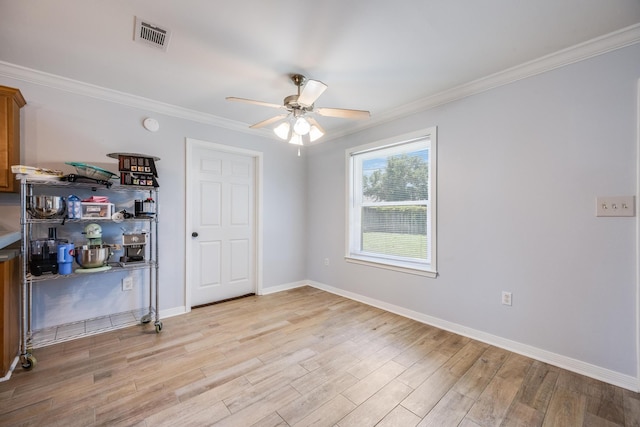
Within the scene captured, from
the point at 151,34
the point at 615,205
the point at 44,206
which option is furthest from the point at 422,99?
the point at 44,206

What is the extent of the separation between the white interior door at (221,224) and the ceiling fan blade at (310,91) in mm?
1799

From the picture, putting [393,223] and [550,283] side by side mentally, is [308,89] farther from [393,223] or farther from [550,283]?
[550,283]

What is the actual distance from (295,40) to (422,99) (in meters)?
1.60

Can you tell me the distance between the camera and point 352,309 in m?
3.30

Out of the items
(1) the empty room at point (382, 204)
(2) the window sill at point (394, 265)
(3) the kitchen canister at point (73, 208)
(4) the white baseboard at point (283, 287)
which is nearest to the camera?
(1) the empty room at point (382, 204)

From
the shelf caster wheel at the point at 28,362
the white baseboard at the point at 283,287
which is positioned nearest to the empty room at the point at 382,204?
the shelf caster wheel at the point at 28,362

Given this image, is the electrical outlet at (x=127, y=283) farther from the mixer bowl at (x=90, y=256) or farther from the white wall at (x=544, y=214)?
the white wall at (x=544, y=214)

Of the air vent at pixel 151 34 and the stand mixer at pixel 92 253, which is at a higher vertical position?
the air vent at pixel 151 34

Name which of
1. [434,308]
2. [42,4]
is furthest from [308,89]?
[434,308]

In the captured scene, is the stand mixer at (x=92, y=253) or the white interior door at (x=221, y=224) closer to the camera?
the stand mixer at (x=92, y=253)

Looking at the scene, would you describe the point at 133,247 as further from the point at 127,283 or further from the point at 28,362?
the point at 28,362

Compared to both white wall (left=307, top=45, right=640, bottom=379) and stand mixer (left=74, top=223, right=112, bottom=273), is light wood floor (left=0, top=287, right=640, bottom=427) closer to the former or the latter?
white wall (left=307, top=45, right=640, bottom=379)

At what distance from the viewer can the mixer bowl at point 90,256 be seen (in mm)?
2266

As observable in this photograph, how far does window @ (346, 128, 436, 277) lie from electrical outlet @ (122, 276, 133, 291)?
260 centimetres
